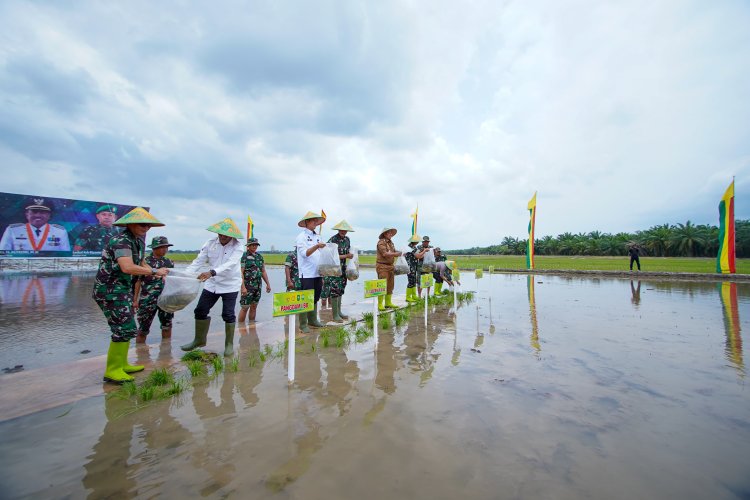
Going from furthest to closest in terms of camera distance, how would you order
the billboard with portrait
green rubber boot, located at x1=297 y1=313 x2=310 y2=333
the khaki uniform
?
the billboard with portrait → the khaki uniform → green rubber boot, located at x1=297 y1=313 x2=310 y2=333

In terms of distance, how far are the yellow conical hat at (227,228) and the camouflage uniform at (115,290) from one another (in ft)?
3.08

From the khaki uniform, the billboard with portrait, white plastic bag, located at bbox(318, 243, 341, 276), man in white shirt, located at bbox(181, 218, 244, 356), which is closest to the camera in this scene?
man in white shirt, located at bbox(181, 218, 244, 356)

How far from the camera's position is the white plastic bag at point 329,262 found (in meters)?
5.41

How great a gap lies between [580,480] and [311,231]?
479 centimetres

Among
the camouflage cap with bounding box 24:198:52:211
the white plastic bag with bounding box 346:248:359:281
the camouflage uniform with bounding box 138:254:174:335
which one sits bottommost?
the camouflage uniform with bounding box 138:254:174:335

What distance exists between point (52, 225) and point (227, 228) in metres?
25.5

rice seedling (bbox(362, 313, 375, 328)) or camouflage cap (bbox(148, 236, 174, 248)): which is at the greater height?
camouflage cap (bbox(148, 236, 174, 248))

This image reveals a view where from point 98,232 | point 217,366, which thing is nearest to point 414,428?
point 217,366

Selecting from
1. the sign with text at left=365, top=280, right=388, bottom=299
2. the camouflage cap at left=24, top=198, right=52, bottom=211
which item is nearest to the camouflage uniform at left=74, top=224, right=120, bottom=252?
the camouflage cap at left=24, top=198, right=52, bottom=211

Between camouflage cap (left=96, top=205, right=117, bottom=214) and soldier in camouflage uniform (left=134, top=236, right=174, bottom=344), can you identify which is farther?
camouflage cap (left=96, top=205, right=117, bottom=214)

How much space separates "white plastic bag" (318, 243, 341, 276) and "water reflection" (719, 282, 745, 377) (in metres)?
5.29

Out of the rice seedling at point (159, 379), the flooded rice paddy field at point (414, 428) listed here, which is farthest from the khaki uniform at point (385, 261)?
the rice seedling at point (159, 379)

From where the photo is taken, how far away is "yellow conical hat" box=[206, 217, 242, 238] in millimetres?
4184

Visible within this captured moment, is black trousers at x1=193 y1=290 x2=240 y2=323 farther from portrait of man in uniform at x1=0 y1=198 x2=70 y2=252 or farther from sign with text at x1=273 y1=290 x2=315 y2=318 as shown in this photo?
portrait of man in uniform at x1=0 y1=198 x2=70 y2=252
